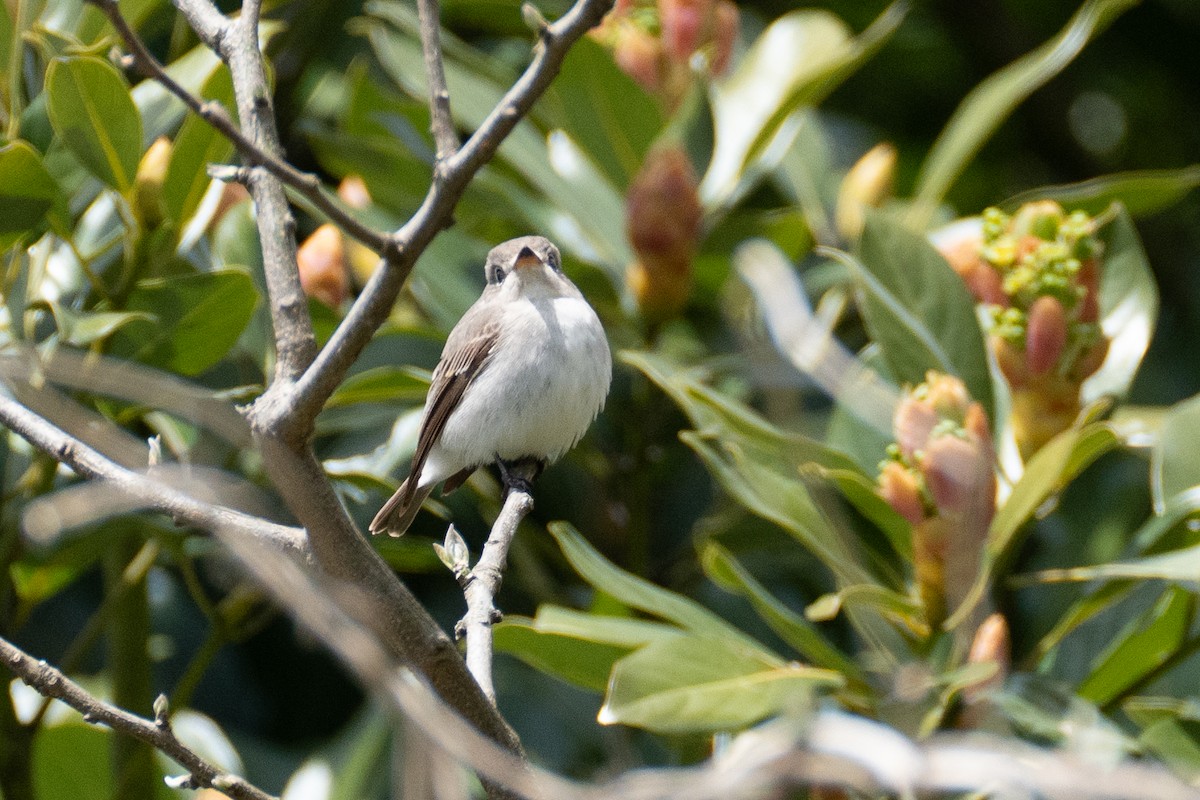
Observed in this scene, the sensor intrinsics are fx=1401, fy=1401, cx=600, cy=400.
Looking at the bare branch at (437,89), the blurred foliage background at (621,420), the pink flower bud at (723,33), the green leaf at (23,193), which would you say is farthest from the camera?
the pink flower bud at (723,33)

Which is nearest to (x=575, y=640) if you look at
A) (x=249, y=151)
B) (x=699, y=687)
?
(x=699, y=687)

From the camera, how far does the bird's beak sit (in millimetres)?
3029

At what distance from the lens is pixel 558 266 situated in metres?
3.28

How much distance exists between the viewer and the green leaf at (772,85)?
11.4 feet

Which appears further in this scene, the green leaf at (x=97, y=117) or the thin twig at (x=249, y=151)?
the green leaf at (x=97, y=117)

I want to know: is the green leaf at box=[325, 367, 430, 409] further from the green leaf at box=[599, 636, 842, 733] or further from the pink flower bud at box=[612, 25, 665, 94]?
the pink flower bud at box=[612, 25, 665, 94]

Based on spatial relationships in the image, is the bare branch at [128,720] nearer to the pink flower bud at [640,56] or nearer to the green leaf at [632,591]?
the green leaf at [632,591]

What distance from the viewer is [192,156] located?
2.84m

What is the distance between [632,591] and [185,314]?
3.33 ft

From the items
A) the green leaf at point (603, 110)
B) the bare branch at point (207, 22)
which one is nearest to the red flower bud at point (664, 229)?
the green leaf at point (603, 110)

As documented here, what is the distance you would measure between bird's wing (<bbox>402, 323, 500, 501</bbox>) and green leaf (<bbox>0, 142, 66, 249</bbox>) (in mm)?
Answer: 849

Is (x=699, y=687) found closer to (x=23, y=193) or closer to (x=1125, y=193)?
(x=23, y=193)

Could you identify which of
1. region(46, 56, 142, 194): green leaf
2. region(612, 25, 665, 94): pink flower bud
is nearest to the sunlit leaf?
region(612, 25, 665, 94): pink flower bud

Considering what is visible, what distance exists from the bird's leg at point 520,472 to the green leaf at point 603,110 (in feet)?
2.86
